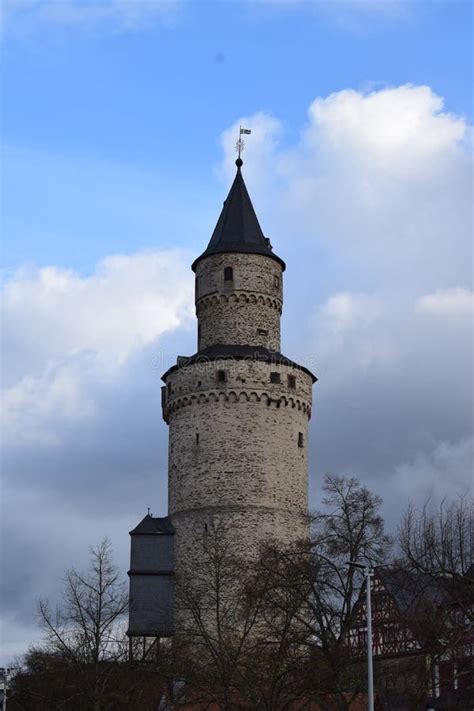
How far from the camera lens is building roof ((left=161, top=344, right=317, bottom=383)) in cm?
5400

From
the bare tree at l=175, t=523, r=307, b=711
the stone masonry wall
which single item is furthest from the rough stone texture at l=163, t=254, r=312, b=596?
the bare tree at l=175, t=523, r=307, b=711

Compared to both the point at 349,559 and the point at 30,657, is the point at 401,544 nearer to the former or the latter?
the point at 349,559

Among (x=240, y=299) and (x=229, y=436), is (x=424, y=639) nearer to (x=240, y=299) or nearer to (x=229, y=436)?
(x=229, y=436)

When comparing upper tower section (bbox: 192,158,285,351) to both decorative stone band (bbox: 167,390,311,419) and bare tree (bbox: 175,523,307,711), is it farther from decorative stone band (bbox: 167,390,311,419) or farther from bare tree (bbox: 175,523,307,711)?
bare tree (bbox: 175,523,307,711)

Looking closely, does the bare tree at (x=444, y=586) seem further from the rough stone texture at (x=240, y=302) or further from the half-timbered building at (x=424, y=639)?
the rough stone texture at (x=240, y=302)

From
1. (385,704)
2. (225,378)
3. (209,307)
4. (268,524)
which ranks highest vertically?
(209,307)

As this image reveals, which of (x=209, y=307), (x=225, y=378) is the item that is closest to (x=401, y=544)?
(x=225, y=378)

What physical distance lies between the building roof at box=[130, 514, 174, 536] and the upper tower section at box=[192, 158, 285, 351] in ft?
27.7

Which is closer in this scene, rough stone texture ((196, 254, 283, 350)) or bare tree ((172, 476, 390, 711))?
bare tree ((172, 476, 390, 711))

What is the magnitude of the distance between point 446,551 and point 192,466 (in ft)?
55.3

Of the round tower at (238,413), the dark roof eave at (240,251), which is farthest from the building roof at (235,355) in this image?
the dark roof eave at (240,251)

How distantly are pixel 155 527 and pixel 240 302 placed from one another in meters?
11.2

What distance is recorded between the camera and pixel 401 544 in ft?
131

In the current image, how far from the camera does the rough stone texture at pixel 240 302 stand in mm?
55594
